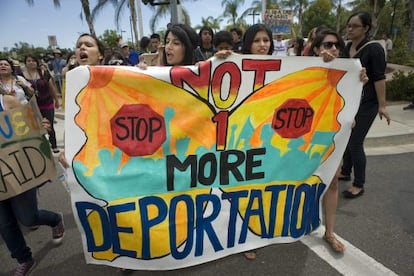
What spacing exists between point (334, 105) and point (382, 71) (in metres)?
1.06

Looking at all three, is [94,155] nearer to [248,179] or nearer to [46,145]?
[46,145]

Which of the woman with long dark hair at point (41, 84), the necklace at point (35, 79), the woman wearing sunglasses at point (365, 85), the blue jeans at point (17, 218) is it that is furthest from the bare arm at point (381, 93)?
the necklace at point (35, 79)

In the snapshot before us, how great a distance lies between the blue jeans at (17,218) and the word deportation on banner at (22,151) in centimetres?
10

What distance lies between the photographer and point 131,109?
2012 millimetres

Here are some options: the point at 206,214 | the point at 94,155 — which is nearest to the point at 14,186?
the point at 94,155

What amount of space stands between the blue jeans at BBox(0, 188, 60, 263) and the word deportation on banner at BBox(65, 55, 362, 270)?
0.61 m

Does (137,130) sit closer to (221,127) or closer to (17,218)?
(221,127)

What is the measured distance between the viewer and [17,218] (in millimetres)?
2303

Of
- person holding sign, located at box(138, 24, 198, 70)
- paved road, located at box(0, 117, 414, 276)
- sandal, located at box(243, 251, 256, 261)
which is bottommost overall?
paved road, located at box(0, 117, 414, 276)

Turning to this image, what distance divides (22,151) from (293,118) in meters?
1.91

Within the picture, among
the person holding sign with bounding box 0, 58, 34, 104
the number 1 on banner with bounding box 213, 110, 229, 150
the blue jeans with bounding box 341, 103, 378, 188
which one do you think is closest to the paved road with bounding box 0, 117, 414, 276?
the blue jeans with bounding box 341, 103, 378, 188

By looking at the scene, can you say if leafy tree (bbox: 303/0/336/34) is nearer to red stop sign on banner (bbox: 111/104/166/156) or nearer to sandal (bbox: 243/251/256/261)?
sandal (bbox: 243/251/256/261)

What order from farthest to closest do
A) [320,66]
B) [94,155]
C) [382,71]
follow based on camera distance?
[382,71]
[320,66]
[94,155]

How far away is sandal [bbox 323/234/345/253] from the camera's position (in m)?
2.49
